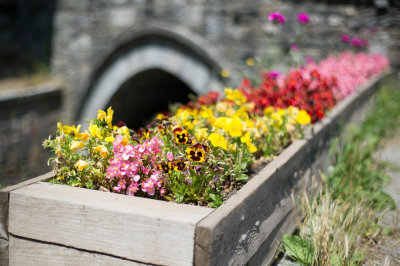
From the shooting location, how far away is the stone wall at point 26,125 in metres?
6.89

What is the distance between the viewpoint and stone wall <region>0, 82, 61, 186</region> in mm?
6887

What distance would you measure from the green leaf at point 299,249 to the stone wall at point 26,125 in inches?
214

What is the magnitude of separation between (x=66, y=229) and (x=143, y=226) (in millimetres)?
325

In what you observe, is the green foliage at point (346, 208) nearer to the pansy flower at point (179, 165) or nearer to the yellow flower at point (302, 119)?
the yellow flower at point (302, 119)

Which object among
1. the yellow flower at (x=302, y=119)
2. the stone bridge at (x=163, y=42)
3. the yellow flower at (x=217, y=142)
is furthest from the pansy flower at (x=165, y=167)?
the stone bridge at (x=163, y=42)

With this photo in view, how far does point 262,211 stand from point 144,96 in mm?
6179

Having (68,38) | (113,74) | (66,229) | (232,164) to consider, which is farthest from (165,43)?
(66,229)

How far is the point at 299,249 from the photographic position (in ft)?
6.77

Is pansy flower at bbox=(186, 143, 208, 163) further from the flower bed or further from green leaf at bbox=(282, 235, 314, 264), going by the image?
green leaf at bbox=(282, 235, 314, 264)

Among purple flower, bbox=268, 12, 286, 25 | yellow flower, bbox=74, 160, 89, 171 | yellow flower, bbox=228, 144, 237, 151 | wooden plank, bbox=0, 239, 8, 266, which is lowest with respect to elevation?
wooden plank, bbox=0, 239, 8, 266

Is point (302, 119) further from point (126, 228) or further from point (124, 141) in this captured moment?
point (126, 228)

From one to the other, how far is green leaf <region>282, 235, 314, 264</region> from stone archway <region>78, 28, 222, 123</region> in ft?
12.9

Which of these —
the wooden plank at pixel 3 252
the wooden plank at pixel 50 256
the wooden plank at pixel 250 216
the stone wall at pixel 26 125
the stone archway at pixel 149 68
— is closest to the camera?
the wooden plank at pixel 250 216

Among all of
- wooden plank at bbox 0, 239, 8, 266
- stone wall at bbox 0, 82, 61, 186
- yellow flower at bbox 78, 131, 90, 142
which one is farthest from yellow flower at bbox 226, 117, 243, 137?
stone wall at bbox 0, 82, 61, 186
